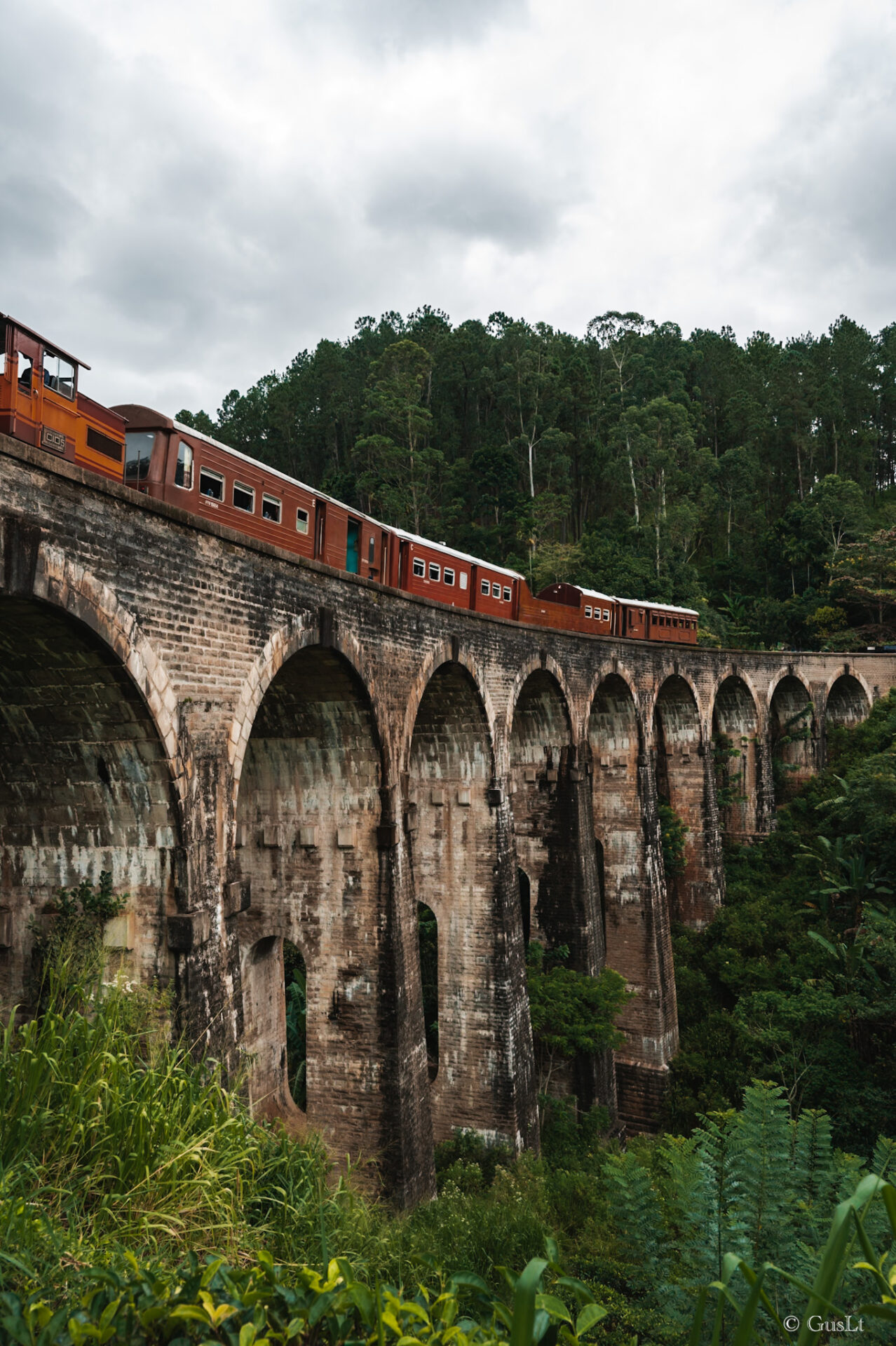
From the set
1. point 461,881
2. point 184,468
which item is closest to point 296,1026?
point 461,881

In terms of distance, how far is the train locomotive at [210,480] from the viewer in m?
6.84

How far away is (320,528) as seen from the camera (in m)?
11.4

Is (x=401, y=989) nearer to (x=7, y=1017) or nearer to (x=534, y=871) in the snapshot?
(x=7, y=1017)

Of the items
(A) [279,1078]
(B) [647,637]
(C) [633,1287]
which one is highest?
(B) [647,637]

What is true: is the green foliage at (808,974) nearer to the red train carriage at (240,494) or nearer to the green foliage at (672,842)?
the green foliage at (672,842)

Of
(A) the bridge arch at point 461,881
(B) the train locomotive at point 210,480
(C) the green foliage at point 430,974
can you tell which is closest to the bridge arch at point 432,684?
(A) the bridge arch at point 461,881

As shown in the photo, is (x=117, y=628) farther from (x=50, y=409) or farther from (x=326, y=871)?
(x=326, y=871)

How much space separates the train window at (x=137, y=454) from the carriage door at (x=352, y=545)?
13.0 feet

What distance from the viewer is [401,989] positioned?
432 inches

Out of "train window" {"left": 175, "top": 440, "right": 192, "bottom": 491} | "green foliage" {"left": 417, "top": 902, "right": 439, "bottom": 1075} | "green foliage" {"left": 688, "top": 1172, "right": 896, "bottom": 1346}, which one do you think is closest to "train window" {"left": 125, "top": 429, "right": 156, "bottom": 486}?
"train window" {"left": 175, "top": 440, "right": 192, "bottom": 491}

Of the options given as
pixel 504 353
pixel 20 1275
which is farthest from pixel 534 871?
pixel 504 353

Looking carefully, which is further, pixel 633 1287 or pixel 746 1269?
pixel 633 1287

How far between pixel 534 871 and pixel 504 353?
41360 mm

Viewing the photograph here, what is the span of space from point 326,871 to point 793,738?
1010 inches
